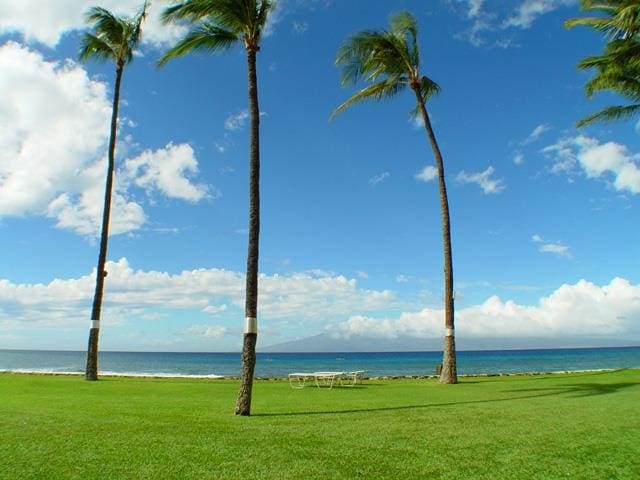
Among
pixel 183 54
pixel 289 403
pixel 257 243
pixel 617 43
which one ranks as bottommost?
pixel 289 403

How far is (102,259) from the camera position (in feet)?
59.7

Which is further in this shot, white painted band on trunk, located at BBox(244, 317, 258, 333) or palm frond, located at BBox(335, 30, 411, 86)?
palm frond, located at BBox(335, 30, 411, 86)

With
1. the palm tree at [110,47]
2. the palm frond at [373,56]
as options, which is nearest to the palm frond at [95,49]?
the palm tree at [110,47]

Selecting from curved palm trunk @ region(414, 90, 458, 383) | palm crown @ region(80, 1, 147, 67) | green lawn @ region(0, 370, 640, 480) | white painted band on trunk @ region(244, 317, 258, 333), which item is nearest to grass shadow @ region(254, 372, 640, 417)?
green lawn @ region(0, 370, 640, 480)

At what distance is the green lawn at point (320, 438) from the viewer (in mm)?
5117

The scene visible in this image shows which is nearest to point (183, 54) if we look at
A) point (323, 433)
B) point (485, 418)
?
point (323, 433)

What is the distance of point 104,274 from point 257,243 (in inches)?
423

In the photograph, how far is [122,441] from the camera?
626cm

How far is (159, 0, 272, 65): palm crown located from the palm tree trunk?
1777 mm

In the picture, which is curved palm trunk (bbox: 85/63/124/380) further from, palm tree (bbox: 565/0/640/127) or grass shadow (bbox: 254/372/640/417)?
palm tree (bbox: 565/0/640/127)

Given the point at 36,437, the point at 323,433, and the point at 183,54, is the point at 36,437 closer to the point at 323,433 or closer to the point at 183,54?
the point at 323,433

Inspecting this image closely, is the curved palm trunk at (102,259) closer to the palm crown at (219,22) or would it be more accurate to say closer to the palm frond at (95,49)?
the palm frond at (95,49)

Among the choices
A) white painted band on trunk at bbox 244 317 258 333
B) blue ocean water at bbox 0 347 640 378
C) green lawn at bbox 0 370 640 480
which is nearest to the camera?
green lawn at bbox 0 370 640 480

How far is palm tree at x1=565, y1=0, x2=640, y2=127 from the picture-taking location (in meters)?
16.6
